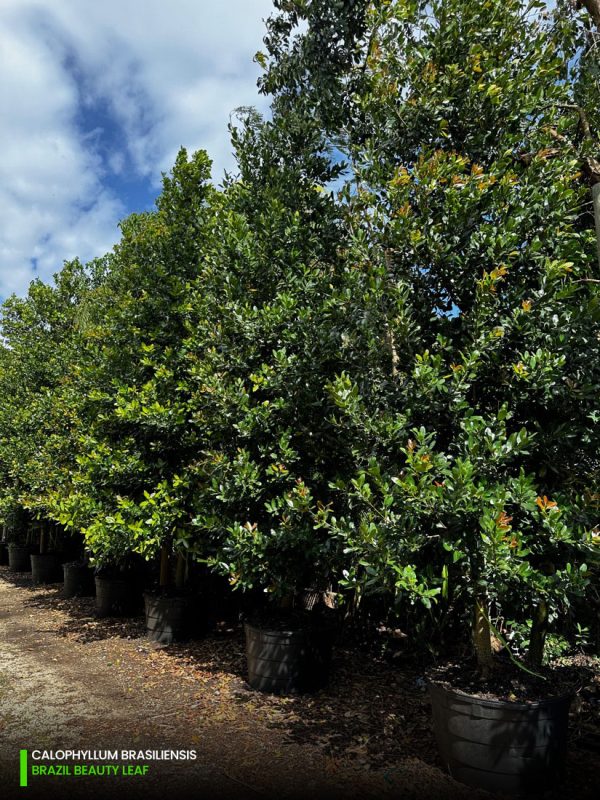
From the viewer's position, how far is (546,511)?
345 centimetres

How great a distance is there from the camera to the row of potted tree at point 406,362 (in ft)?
11.8

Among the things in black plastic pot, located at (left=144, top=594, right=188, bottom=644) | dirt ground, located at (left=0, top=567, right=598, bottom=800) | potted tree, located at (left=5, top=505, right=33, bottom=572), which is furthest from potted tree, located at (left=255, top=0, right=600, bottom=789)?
potted tree, located at (left=5, top=505, right=33, bottom=572)

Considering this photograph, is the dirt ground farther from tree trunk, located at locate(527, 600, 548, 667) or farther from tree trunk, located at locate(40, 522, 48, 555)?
tree trunk, located at locate(40, 522, 48, 555)

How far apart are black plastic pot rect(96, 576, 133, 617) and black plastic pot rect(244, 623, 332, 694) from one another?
150 inches

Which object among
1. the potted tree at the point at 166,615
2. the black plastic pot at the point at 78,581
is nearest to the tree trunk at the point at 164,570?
the potted tree at the point at 166,615

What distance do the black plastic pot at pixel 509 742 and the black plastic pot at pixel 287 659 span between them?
1975 mm

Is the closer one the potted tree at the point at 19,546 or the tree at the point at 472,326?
the tree at the point at 472,326

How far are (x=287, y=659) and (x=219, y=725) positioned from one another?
881 millimetres

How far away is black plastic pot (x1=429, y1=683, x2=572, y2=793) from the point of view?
11.7 feet

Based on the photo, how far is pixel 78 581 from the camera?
1055cm

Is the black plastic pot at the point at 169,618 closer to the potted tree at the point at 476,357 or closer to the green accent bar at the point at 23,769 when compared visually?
the green accent bar at the point at 23,769

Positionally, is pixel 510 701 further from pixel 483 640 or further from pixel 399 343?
pixel 399 343

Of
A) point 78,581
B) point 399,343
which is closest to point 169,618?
point 78,581

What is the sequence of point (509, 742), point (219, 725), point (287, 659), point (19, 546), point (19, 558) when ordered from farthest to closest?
1. point (19, 546)
2. point (19, 558)
3. point (287, 659)
4. point (219, 725)
5. point (509, 742)
